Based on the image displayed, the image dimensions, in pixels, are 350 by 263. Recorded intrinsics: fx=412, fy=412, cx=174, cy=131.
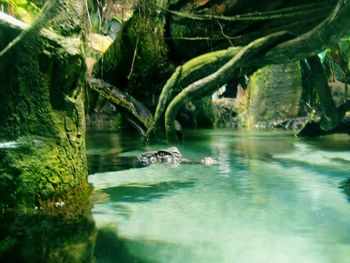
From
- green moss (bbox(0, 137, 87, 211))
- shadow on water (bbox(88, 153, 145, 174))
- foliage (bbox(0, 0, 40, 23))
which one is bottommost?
shadow on water (bbox(88, 153, 145, 174))

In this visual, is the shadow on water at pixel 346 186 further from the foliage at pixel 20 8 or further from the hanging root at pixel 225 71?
the foliage at pixel 20 8

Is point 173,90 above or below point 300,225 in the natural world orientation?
above

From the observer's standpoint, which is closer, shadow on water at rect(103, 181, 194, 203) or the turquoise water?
the turquoise water

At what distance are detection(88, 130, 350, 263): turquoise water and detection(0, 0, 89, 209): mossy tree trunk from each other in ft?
1.35

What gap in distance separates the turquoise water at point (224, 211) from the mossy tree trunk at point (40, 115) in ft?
1.35

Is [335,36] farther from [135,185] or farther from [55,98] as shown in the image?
[55,98]

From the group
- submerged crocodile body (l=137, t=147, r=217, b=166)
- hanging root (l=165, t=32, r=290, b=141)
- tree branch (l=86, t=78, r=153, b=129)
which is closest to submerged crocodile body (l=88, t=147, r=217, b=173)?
submerged crocodile body (l=137, t=147, r=217, b=166)

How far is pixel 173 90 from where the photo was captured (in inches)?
279

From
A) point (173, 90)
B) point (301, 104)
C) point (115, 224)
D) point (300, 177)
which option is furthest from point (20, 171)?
point (301, 104)

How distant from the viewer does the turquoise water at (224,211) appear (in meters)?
2.26

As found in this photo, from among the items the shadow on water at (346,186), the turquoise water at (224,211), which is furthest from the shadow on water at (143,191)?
the shadow on water at (346,186)

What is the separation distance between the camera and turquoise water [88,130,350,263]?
2256mm

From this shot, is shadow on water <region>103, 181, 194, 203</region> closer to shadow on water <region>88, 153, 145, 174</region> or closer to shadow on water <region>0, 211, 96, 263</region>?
shadow on water <region>0, 211, 96, 263</region>

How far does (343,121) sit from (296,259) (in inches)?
268
